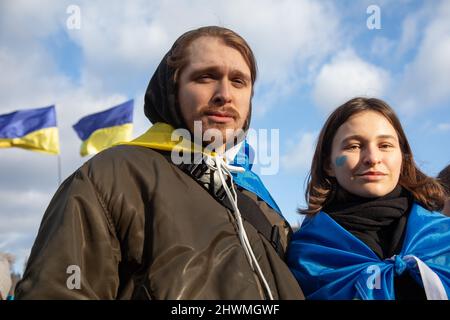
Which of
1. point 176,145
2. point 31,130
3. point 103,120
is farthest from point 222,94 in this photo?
point 103,120

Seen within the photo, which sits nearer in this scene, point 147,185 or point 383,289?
point 147,185

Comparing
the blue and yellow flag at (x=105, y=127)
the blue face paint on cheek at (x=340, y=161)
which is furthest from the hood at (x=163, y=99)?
the blue and yellow flag at (x=105, y=127)

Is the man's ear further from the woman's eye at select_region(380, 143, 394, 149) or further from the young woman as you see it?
the woman's eye at select_region(380, 143, 394, 149)

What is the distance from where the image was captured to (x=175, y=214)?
77.7 inches

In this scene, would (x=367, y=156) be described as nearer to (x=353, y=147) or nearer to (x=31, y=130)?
(x=353, y=147)

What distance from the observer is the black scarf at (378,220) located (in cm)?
242

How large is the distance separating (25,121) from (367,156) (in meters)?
10.9

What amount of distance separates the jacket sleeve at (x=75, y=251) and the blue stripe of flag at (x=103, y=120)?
10935 millimetres

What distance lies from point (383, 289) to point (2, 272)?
13.6ft

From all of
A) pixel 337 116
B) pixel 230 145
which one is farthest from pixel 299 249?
pixel 337 116

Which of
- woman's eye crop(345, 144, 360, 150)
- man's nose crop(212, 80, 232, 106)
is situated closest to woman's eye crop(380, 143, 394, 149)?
woman's eye crop(345, 144, 360, 150)

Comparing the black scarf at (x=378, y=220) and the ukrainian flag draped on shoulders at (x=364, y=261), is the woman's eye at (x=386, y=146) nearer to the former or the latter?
the black scarf at (x=378, y=220)

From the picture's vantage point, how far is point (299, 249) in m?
2.49
